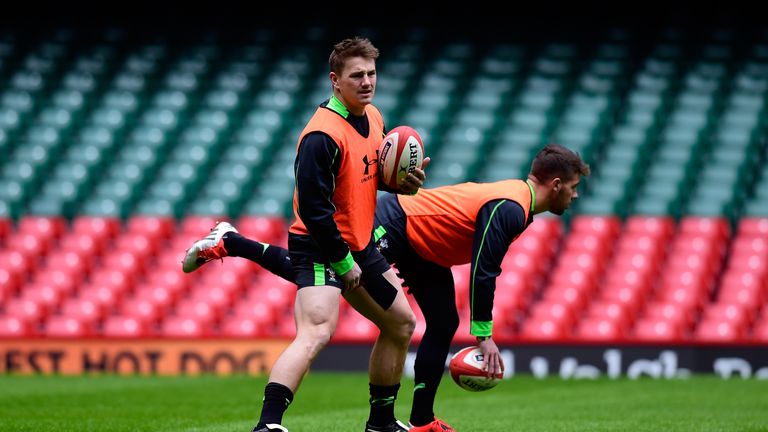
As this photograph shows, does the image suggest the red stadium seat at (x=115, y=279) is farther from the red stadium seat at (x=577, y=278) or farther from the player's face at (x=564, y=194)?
the player's face at (x=564, y=194)

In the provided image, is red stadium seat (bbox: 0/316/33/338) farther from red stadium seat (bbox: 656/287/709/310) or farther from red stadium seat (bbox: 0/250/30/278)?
red stadium seat (bbox: 656/287/709/310)

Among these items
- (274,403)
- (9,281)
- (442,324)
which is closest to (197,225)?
(9,281)

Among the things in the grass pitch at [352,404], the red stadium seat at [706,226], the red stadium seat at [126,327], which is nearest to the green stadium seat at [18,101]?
the red stadium seat at [126,327]

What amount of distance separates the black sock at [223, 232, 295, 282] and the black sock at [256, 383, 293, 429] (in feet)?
3.50

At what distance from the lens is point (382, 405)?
20.3 feet

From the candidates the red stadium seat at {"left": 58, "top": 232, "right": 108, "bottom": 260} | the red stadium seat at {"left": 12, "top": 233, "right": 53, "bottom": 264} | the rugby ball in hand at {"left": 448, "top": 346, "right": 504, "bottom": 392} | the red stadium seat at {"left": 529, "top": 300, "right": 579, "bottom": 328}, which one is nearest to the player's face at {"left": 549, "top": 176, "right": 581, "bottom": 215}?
the rugby ball in hand at {"left": 448, "top": 346, "right": 504, "bottom": 392}

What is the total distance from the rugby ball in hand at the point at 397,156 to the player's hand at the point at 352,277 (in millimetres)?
495

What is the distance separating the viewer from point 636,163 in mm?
15047

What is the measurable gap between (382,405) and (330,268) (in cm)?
91

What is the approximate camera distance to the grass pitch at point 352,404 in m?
7.19

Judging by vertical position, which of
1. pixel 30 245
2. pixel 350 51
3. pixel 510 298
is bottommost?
pixel 510 298

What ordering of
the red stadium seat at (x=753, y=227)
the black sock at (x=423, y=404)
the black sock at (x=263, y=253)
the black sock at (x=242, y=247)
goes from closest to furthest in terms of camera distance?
the black sock at (x=423, y=404), the black sock at (x=263, y=253), the black sock at (x=242, y=247), the red stadium seat at (x=753, y=227)

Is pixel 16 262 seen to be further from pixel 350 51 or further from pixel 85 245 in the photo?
pixel 350 51

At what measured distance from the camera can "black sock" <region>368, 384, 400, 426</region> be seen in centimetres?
619
